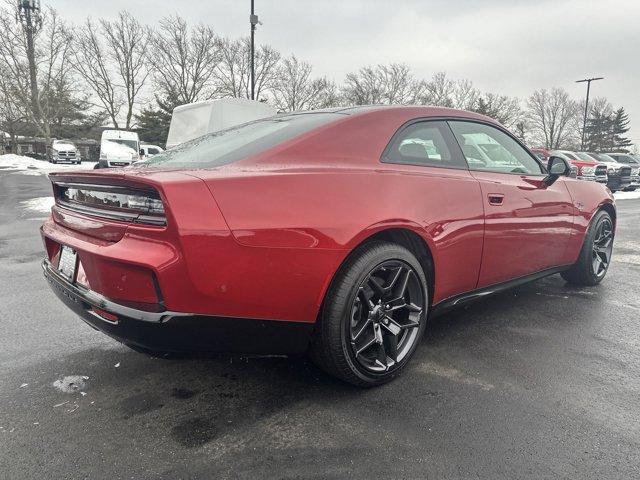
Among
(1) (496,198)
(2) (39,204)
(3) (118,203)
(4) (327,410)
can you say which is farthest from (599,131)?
(3) (118,203)

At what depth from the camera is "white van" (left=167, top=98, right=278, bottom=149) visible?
1147 cm

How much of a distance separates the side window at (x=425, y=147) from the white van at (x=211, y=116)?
8.92m

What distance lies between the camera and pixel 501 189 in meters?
2.90

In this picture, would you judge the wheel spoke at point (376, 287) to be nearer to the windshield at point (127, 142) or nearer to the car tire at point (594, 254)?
the car tire at point (594, 254)

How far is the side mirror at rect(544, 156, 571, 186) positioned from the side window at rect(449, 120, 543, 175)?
0.28 feet

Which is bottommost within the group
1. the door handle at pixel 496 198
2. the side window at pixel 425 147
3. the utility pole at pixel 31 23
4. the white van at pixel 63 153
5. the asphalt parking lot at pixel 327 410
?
the asphalt parking lot at pixel 327 410

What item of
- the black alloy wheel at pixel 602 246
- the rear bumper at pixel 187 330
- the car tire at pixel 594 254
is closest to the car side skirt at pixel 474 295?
the car tire at pixel 594 254

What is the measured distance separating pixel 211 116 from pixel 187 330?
34.5ft

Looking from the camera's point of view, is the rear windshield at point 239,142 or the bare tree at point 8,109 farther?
the bare tree at point 8,109

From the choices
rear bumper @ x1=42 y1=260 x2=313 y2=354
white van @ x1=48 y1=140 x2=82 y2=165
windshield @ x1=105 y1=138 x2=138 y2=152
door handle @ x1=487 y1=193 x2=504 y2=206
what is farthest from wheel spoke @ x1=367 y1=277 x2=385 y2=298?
white van @ x1=48 y1=140 x2=82 y2=165

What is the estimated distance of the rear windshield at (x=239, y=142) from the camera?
221 centimetres

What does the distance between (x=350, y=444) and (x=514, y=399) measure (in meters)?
0.91

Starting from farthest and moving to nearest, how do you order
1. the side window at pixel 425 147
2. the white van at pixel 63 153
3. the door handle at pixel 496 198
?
the white van at pixel 63 153 < the door handle at pixel 496 198 < the side window at pixel 425 147

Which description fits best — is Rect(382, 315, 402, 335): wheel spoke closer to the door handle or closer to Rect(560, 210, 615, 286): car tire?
the door handle
